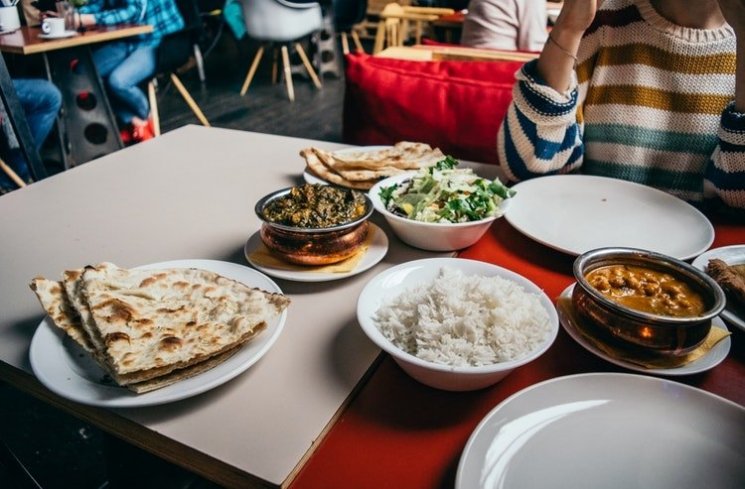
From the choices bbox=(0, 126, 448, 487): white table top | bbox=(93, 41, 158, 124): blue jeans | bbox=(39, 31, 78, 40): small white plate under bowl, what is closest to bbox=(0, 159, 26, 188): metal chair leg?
bbox=(39, 31, 78, 40): small white plate under bowl

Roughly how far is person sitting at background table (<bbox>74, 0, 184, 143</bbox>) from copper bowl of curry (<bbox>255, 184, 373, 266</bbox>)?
3.44 m

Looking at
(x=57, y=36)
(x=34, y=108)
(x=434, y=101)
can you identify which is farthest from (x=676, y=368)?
(x=34, y=108)

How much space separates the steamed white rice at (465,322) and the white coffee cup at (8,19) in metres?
3.55

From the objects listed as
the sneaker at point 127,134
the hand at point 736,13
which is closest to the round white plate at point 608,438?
the hand at point 736,13

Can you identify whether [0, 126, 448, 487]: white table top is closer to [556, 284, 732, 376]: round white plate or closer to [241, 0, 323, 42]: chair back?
[556, 284, 732, 376]: round white plate

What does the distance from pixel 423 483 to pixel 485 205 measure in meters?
0.63

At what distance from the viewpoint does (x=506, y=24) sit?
A: 122 inches

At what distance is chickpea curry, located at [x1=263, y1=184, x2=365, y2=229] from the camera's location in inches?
39.1

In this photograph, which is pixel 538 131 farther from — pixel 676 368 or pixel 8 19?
pixel 8 19

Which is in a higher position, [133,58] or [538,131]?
[538,131]

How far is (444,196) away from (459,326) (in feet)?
1.48

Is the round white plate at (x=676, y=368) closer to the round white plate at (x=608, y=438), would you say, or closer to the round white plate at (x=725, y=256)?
the round white plate at (x=608, y=438)

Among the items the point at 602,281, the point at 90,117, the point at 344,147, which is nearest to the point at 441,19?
the point at 90,117

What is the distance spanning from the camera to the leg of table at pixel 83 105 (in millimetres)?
3422
